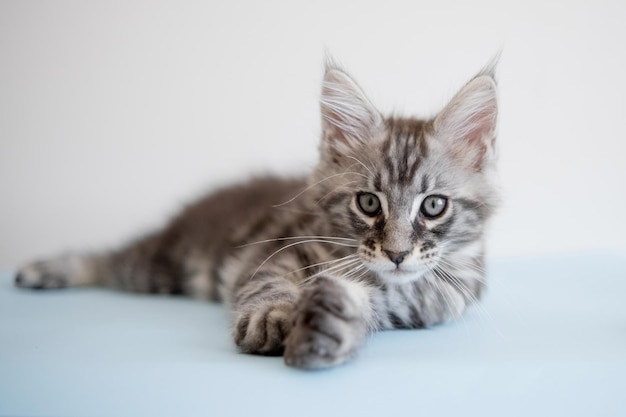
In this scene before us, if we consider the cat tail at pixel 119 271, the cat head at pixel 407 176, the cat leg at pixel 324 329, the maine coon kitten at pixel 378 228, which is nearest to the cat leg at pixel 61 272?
the cat tail at pixel 119 271

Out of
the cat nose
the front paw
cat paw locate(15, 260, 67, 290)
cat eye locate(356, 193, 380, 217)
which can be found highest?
cat eye locate(356, 193, 380, 217)

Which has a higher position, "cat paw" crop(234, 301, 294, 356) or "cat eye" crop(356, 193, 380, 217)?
"cat eye" crop(356, 193, 380, 217)

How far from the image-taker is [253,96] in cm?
279

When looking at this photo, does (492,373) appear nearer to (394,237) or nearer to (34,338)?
(394,237)

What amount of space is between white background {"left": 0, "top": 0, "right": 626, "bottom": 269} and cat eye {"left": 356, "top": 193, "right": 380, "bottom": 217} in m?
1.00

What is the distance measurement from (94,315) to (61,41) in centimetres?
158

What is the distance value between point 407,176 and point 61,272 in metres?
1.51

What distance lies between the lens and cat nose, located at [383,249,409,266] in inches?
57.7

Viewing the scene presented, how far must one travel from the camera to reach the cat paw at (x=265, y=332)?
1.30 m

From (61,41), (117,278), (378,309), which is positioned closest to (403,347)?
(378,309)

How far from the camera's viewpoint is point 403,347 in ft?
4.64

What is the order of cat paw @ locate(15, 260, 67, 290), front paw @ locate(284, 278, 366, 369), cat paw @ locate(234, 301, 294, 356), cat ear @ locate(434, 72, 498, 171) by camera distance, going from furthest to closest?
cat paw @ locate(15, 260, 67, 290), cat ear @ locate(434, 72, 498, 171), cat paw @ locate(234, 301, 294, 356), front paw @ locate(284, 278, 366, 369)

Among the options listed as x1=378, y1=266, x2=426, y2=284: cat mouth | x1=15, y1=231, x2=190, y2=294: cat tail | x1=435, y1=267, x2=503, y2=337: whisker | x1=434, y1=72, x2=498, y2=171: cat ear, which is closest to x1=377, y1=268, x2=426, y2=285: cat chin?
x1=378, y1=266, x2=426, y2=284: cat mouth

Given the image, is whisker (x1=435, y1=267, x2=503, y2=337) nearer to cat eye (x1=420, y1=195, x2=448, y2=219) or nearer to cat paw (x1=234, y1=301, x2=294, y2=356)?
cat eye (x1=420, y1=195, x2=448, y2=219)
